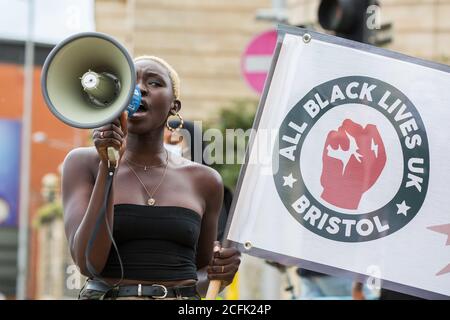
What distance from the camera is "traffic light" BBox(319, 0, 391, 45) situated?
31.0 feet

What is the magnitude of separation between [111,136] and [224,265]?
3.17 ft

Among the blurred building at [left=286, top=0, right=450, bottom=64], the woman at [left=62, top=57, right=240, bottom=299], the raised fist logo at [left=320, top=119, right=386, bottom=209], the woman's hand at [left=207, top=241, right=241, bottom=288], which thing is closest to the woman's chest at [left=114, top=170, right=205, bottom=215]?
the woman at [left=62, top=57, right=240, bottom=299]

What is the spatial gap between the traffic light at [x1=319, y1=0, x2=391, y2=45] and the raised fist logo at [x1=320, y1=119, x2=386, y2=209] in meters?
4.16

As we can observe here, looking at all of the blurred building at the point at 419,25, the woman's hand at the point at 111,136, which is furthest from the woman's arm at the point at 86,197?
the blurred building at the point at 419,25

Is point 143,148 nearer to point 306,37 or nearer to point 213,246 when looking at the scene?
point 213,246

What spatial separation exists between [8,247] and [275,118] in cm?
5310

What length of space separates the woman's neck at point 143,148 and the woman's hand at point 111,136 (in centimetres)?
53

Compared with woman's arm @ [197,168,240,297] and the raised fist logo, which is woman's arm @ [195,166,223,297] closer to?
woman's arm @ [197,168,240,297]

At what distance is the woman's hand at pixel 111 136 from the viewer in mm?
4449

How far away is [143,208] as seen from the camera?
4.82m

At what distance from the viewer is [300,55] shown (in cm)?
538

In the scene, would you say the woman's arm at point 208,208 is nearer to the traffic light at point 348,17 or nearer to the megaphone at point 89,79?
the megaphone at point 89,79

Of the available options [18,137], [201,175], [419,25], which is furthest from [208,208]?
[18,137]

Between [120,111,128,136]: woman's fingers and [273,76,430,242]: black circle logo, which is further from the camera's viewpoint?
[273,76,430,242]: black circle logo
